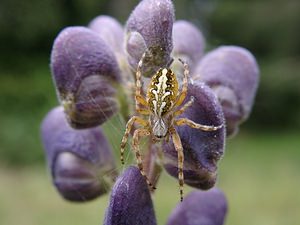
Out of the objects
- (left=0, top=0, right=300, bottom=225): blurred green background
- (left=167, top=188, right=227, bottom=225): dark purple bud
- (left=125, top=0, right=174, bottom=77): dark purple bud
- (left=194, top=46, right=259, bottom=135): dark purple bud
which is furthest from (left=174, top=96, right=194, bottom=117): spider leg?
(left=0, top=0, right=300, bottom=225): blurred green background

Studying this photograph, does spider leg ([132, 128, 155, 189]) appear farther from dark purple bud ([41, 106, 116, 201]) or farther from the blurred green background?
the blurred green background

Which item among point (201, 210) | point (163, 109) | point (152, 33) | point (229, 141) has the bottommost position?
point (229, 141)

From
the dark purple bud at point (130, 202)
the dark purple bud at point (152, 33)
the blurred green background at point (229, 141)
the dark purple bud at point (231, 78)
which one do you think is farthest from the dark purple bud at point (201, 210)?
the blurred green background at point (229, 141)

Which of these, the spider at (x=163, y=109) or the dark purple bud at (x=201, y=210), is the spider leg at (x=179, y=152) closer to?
the spider at (x=163, y=109)

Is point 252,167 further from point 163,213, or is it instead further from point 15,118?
point 163,213

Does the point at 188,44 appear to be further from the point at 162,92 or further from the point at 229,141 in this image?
the point at 229,141

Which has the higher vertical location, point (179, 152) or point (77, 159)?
point (179, 152)

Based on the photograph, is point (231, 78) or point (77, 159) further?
point (77, 159)

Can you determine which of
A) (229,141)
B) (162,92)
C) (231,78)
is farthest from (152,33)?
(229,141)
